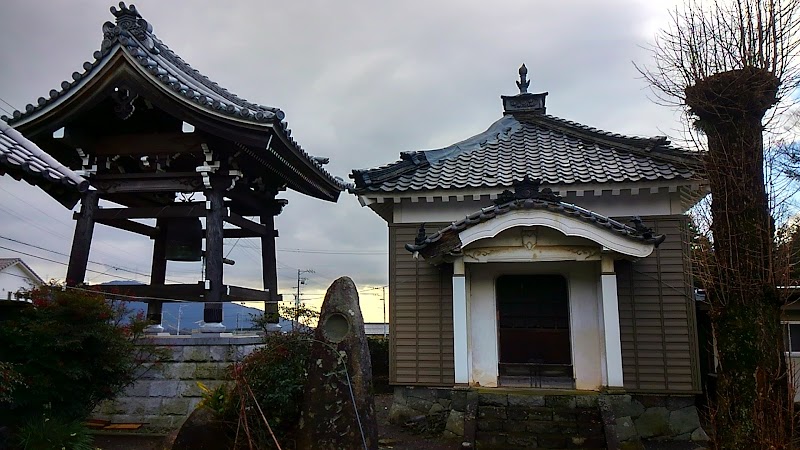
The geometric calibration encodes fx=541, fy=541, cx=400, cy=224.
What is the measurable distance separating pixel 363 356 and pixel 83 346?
356cm

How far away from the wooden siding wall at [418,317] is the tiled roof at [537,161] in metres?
1.08

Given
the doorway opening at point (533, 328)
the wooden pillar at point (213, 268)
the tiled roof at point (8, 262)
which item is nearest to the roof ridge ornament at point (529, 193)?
the doorway opening at point (533, 328)

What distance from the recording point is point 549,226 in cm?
923

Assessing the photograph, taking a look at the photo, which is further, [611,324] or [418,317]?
[418,317]

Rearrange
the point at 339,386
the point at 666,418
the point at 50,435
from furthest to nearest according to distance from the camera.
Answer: the point at 666,418 < the point at 339,386 < the point at 50,435

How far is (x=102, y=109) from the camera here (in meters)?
9.55

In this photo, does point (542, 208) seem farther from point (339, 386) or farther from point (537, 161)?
point (339, 386)

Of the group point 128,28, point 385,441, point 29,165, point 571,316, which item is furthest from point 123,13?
point 571,316

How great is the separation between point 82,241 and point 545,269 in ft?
27.8

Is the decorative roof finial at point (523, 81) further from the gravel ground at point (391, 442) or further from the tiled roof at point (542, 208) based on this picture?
the gravel ground at point (391, 442)

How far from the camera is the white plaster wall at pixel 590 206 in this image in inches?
408

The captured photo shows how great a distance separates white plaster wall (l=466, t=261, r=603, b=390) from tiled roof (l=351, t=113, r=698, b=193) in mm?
1705

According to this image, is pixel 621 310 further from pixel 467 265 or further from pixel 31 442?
pixel 31 442

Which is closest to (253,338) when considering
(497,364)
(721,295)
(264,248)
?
(264,248)
